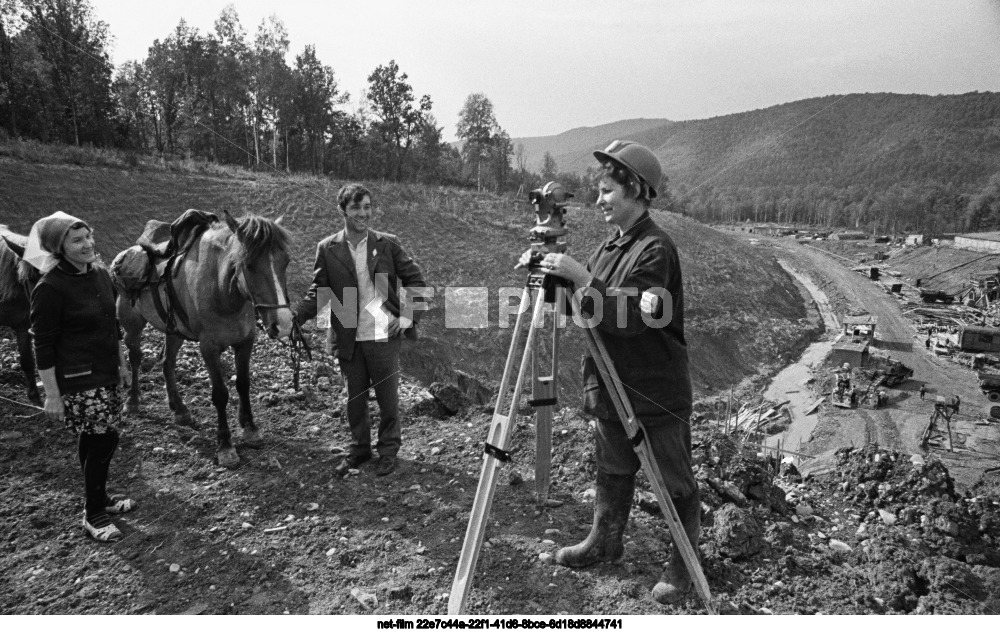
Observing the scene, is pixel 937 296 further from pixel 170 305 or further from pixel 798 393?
pixel 170 305

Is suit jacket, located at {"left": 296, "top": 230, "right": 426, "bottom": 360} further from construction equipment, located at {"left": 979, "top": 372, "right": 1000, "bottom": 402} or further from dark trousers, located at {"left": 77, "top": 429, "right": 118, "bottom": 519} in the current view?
construction equipment, located at {"left": 979, "top": 372, "right": 1000, "bottom": 402}

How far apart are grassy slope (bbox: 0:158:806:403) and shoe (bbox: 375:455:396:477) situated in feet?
18.0

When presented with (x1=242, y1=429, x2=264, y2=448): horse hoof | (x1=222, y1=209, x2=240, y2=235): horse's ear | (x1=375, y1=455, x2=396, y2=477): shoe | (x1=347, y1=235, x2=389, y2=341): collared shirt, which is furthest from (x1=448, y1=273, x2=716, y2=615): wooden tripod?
(x1=242, y1=429, x2=264, y2=448): horse hoof

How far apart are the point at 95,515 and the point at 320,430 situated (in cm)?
182

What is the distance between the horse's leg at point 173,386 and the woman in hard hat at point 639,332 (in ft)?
13.8

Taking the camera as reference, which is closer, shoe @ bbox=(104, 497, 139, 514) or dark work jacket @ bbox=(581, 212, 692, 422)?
dark work jacket @ bbox=(581, 212, 692, 422)

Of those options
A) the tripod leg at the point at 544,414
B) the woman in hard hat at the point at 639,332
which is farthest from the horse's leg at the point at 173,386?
the woman in hard hat at the point at 639,332

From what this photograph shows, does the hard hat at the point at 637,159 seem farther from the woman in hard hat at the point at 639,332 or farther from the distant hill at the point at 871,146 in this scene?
the distant hill at the point at 871,146

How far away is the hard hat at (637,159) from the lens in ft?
7.33

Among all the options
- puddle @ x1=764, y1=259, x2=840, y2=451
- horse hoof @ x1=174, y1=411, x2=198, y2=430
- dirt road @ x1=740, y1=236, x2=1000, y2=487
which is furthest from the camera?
puddle @ x1=764, y1=259, x2=840, y2=451

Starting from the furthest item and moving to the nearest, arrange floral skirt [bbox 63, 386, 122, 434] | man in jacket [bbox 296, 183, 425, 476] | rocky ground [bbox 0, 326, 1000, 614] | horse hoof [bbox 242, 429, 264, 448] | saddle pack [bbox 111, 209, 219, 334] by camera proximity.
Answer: saddle pack [bbox 111, 209, 219, 334], horse hoof [bbox 242, 429, 264, 448], man in jacket [bbox 296, 183, 425, 476], floral skirt [bbox 63, 386, 122, 434], rocky ground [bbox 0, 326, 1000, 614]

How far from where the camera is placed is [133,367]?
209 inches

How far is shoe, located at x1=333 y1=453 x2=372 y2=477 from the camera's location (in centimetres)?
396

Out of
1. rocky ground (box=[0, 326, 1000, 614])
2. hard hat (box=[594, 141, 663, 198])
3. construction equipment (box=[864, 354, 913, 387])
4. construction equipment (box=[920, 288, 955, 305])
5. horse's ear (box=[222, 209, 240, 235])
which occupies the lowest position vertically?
construction equipment (box=[864, 354, 913, 387])
